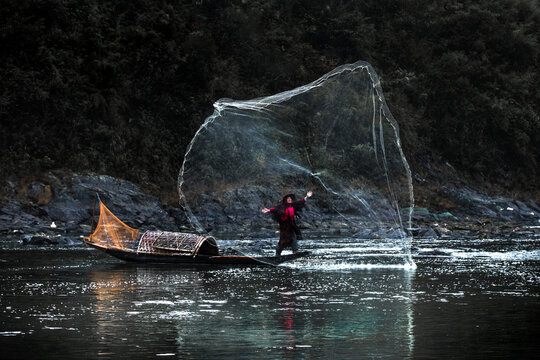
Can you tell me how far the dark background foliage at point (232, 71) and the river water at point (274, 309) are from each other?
74.4ft

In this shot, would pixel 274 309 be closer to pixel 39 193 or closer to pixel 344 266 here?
pixel 344 266

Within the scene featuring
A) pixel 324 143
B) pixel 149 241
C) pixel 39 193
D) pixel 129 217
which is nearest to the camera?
pixel 324 143

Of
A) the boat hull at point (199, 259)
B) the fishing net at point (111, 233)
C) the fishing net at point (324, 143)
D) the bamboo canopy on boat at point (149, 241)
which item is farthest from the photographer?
the fishing net at point (111, 233)

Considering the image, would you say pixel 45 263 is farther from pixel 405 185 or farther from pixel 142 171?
pixel 142 171

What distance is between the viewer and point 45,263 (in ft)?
78.4

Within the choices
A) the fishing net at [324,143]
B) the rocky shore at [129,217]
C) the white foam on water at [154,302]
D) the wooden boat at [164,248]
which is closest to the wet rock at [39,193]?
the rocky shore at [129,217]

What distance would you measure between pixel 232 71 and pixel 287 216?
32049mm

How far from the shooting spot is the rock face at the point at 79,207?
3797 centimetres

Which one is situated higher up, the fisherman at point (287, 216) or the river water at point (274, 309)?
the fisherman at point (287, 216)

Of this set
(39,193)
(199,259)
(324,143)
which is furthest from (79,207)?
(324,143)

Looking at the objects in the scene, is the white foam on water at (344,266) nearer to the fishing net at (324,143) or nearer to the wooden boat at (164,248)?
the wooden boat at (164,248)

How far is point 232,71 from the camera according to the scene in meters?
53.6

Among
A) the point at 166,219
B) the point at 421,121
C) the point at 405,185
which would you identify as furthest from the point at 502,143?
the point at 405,185

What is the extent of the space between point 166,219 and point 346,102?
21897 millimetres
